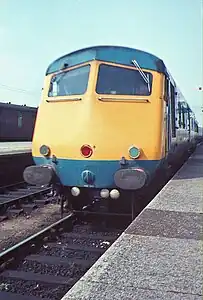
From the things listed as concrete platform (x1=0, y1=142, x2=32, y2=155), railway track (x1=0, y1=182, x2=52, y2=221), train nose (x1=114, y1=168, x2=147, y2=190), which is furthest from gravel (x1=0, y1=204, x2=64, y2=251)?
concrete platform (x1=0, y1=142, x2=32, y2=155)

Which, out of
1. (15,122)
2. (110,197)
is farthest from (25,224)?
(15,122)

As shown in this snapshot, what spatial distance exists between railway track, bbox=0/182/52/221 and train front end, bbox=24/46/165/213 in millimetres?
1623

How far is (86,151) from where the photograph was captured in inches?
233

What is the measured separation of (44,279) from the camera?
423cm

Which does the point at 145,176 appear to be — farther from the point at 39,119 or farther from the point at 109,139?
the point at 39,119

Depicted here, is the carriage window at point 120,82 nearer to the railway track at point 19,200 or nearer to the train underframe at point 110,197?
the train underframe at point 110,197

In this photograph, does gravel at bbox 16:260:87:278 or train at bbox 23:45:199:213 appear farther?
train at bbox 23:45:199:213

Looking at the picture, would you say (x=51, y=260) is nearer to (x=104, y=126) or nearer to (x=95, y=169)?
(x=95, y=169)

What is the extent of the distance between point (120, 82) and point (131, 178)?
1.69 meters

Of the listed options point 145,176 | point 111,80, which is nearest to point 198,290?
point 145,176

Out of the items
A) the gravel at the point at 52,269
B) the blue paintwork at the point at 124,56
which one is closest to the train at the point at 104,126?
the blue paintwork at the point at 124,56

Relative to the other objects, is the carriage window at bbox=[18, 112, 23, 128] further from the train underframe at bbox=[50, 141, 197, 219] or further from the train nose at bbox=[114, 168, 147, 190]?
the train nose at bbox=[114, 168, 147, 190]

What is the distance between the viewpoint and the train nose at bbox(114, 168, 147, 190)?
5.46 meters

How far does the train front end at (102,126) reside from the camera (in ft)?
19.1
